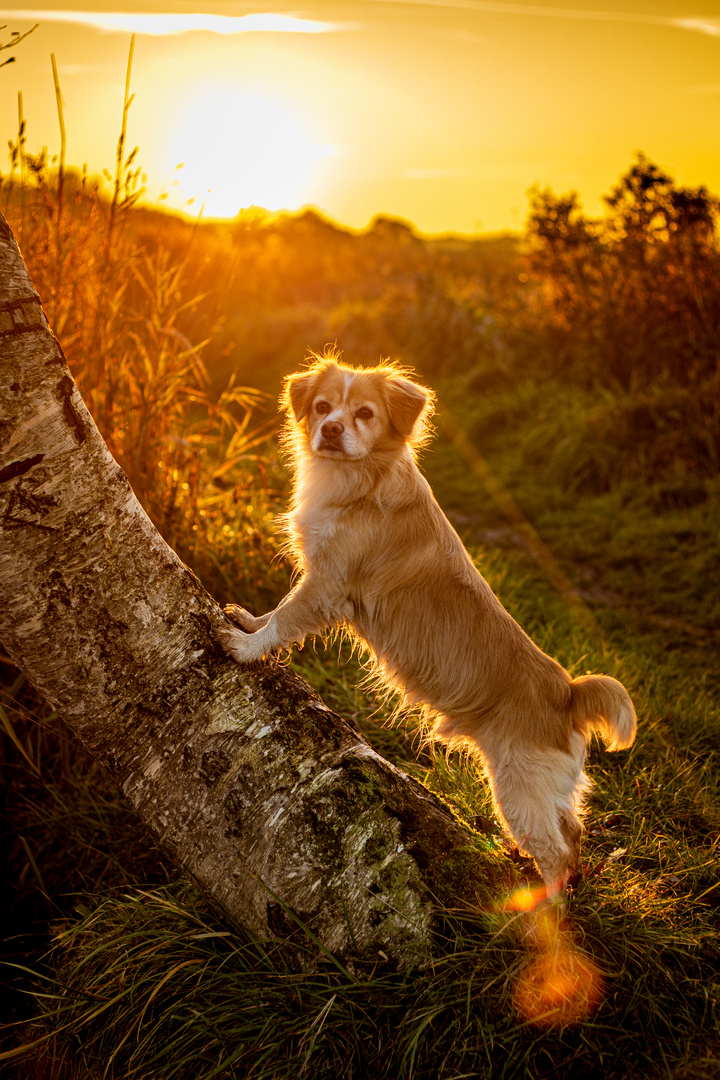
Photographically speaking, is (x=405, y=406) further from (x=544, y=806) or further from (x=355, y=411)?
(x=544, y=806)

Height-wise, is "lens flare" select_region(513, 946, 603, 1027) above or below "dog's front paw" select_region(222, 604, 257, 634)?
below

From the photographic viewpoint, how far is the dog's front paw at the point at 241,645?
2.28 meters

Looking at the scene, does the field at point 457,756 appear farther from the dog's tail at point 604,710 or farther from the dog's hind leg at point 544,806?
the dog's tail at point 604,710

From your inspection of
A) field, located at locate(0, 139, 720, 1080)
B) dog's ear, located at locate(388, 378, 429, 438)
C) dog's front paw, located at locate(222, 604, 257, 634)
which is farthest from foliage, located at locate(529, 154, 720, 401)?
dog's front paw, located at locate(222, 604, 257, 634)

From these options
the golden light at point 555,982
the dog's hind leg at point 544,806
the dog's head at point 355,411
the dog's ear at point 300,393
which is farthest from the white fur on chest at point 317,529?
the golden light at point 555,982

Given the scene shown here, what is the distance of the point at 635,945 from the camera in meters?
2.02

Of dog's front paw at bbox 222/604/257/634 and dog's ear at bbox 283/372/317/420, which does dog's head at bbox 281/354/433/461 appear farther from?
dog's front paw at bbox 222/604/257/634

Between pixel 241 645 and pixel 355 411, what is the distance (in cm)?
117

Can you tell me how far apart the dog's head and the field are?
0.94m

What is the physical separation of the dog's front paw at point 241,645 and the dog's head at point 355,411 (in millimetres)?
894

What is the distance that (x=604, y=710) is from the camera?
2504 mm

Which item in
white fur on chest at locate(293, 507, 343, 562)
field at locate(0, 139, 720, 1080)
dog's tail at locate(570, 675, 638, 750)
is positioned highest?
white fur on chest at locate(293, 507, 343, 562)

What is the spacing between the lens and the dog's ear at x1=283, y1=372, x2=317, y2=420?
321cm

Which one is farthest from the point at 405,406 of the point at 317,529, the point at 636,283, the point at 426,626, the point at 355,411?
the point at 636,283
